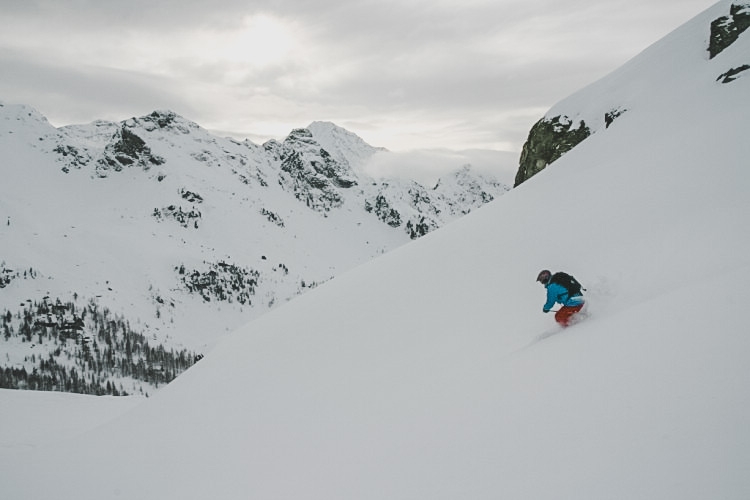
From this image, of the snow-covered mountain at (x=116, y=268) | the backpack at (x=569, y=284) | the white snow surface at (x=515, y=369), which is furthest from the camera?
the snow-covered mountain at (x=116, y=268)

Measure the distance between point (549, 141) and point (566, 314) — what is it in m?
24.7

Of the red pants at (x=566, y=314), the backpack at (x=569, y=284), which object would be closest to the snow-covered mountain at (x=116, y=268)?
the red pants at (x=566, y=314)

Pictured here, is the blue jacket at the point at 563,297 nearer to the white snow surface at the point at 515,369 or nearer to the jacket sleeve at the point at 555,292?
the jacket sleeve at the point at 555,292

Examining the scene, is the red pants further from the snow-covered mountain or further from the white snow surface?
the snow-covered mountain

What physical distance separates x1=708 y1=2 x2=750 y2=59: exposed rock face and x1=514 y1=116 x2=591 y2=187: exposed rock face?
24.8ft

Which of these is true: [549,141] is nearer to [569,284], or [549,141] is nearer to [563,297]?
[569,284]

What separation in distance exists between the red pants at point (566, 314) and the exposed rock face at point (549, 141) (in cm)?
2206

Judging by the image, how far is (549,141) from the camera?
28375 mm

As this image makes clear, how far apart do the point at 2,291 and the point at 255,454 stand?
514 feet

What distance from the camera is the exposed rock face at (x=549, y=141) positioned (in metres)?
26.3

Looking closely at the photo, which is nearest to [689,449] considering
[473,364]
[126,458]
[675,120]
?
[473,364]

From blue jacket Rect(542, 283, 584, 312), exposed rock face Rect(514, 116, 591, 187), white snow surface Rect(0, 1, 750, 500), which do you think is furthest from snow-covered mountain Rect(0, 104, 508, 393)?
blue jacket Rect(542, 283, 584, 312)

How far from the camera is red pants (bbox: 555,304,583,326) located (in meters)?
7.21

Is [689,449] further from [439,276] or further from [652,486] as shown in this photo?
[439,276]
